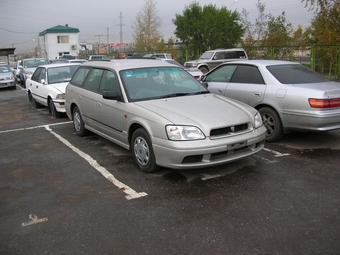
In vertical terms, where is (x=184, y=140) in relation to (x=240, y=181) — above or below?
above

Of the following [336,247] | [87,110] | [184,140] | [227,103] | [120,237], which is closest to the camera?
[336,247]

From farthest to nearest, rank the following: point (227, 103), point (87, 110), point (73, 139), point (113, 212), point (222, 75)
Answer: point (222, 75)
point (73, 139)
point (87, 110)
point (227, 103)
point (113, 212)

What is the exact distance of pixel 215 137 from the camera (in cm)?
428

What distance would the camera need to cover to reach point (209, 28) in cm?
3319

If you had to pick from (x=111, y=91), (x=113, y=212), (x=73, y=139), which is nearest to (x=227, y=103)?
(x=111, y=91)

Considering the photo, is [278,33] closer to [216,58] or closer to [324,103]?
[216,58]

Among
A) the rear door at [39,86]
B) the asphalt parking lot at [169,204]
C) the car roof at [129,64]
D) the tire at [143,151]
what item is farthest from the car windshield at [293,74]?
the rear door at [39,86]

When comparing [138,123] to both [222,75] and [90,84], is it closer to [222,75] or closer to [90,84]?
[90,84]

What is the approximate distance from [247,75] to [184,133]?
3250 mm

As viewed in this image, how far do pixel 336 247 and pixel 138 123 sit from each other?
9.50 feet

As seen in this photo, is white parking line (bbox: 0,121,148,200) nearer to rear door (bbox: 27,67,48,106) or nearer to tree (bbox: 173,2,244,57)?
rear door (bbox: 27,67,48,106)

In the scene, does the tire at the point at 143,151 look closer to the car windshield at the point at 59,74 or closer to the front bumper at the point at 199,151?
the front bumper at the point at 199,151

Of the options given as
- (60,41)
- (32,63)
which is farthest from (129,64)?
(60,41)

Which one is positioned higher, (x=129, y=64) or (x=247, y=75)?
(x=129, y=64)
